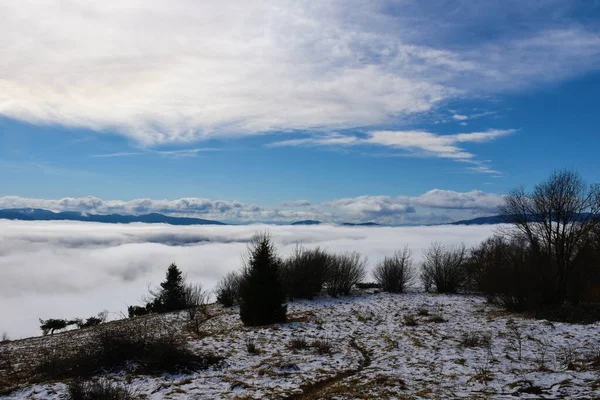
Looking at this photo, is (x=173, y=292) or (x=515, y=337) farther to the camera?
(x=173, y=292)

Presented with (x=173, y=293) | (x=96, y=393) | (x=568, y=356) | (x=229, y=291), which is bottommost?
(x=173, y=293)

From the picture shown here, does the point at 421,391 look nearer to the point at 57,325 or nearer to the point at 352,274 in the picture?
the point at 352,274

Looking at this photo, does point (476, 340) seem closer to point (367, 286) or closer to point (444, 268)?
point (444, 268)

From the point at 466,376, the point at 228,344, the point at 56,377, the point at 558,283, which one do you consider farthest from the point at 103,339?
the point at 558,283

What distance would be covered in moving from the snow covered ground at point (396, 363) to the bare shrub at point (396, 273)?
18164mm

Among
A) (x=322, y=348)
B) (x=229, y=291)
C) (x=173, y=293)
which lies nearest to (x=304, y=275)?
(x=229, y=291)

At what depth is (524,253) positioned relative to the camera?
26.8 m

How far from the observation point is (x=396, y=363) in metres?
12.2

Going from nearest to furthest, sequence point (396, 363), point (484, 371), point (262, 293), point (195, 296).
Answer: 1. point (484, 371)
2. point (396, 363)
3. point (262, 293)
4. point (195, 296)

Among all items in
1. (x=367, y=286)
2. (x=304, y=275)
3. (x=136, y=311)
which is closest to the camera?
(x=304, y=275)

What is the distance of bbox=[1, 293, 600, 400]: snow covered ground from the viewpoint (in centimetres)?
922

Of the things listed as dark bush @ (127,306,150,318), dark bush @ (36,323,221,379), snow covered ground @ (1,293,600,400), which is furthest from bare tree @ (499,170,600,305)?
dark bush @ (127,306,150,318)

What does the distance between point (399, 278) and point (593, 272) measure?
679 inches

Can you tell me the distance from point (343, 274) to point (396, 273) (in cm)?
666
